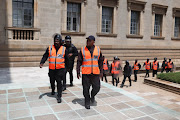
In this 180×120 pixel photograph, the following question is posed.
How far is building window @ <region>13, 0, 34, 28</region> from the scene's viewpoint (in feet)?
45.1

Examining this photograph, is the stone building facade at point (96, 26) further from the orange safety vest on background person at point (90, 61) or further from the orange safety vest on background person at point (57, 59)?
the orange safety vest on background person at point (90, 61)

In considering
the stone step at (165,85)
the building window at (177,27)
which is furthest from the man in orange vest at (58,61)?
the building window at (177,27)

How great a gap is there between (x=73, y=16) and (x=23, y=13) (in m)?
4.18

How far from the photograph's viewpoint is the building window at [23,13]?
13734mm

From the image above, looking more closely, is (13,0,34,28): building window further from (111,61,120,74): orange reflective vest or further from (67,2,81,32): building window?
(111,61,120,74): orange reflective vest

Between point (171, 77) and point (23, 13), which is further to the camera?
point (23, 13)

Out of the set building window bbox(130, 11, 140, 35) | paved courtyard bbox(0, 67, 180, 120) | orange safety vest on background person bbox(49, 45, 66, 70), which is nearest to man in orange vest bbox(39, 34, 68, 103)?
orange safety vest on background person bbox(49, 45, 66, 70)

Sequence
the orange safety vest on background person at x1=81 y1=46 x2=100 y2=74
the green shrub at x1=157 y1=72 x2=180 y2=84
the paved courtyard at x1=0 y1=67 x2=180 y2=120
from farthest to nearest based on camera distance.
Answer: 1. the green shrub at x1=157 y1=72 x2=180 y2=84
2. the orange safety vest on background person at x1=81 y1=46 x2=100 y2=74
3. the paved courtyard at x1=0 y1=67 x2=180 y2=120

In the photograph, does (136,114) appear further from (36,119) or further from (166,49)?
(166,49)

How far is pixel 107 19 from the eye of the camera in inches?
704

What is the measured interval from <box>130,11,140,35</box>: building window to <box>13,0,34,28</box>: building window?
10290mm

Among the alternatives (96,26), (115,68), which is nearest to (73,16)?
(96,26)

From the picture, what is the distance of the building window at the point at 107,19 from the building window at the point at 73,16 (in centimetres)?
267

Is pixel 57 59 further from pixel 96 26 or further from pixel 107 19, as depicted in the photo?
pixel 107 19
